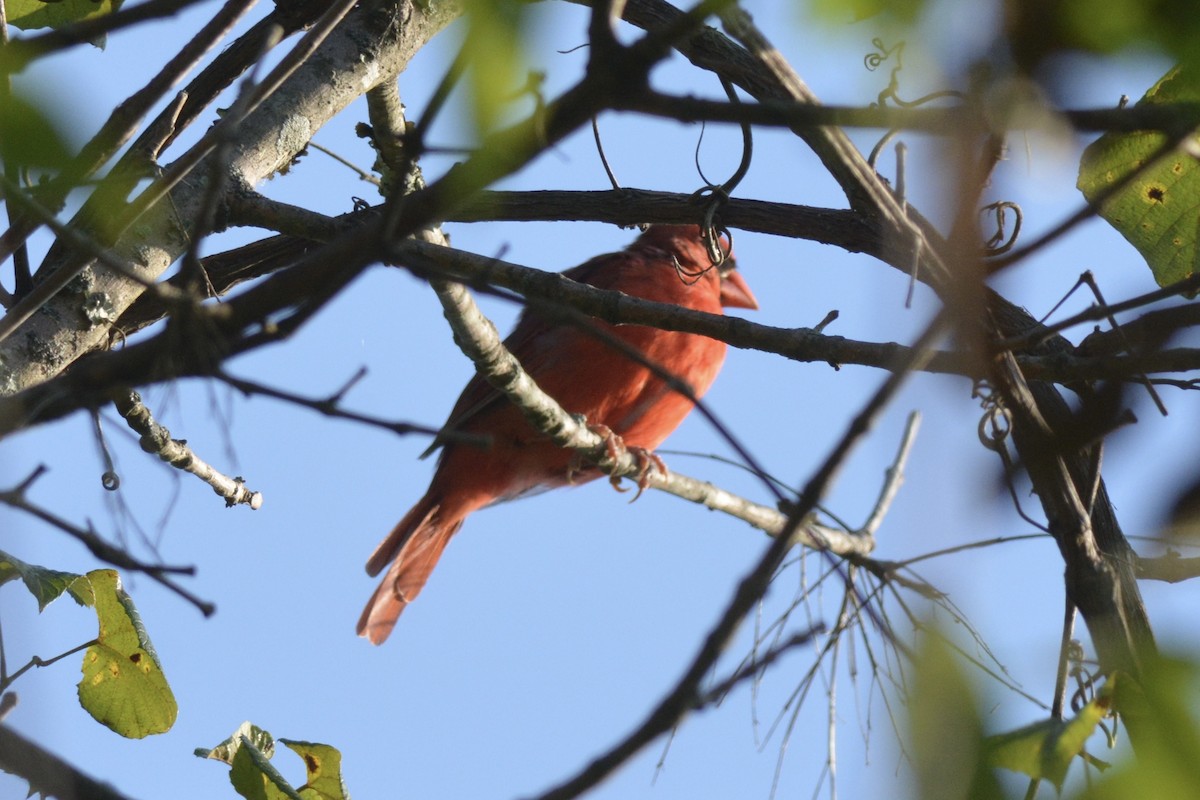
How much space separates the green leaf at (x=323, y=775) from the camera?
261 centimetres

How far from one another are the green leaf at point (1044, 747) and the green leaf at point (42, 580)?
1.88 meters

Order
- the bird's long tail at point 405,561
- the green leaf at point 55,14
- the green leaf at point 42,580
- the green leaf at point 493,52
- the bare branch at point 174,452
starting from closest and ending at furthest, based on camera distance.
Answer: the green leaf at point 493,52, the green leaf at point 42,580, the green leaf at point 55,14, the bare branch at point 174,452, the bird's long tail at point 405,561

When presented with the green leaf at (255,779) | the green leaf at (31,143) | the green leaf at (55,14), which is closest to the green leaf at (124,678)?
the green leaf at (255,779)

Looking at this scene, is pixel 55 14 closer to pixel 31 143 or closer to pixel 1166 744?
pixel 31 143

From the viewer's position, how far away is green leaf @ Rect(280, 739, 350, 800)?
2.61m

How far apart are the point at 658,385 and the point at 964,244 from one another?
13.3ft

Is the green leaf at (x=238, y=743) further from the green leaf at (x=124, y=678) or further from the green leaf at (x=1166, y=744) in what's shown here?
the green leaf at (x=1166, y=744)

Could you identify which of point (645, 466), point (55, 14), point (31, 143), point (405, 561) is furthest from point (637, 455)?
point (31, 143)

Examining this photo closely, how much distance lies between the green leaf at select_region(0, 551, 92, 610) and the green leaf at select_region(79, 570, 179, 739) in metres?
0.07

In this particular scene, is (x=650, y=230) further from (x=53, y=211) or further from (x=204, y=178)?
(x=53, y=211)

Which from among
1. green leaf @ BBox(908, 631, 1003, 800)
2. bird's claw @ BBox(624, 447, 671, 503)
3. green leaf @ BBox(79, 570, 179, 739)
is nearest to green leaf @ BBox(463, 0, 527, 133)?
green leaf @ BBox(908, 631, 1003, 800)

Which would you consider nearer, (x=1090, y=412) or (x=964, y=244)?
(x=964, y=244)

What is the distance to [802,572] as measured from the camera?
293 cm

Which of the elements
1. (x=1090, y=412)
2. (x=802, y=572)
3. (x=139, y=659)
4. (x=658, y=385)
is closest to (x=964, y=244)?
(x=1090, y=412)
